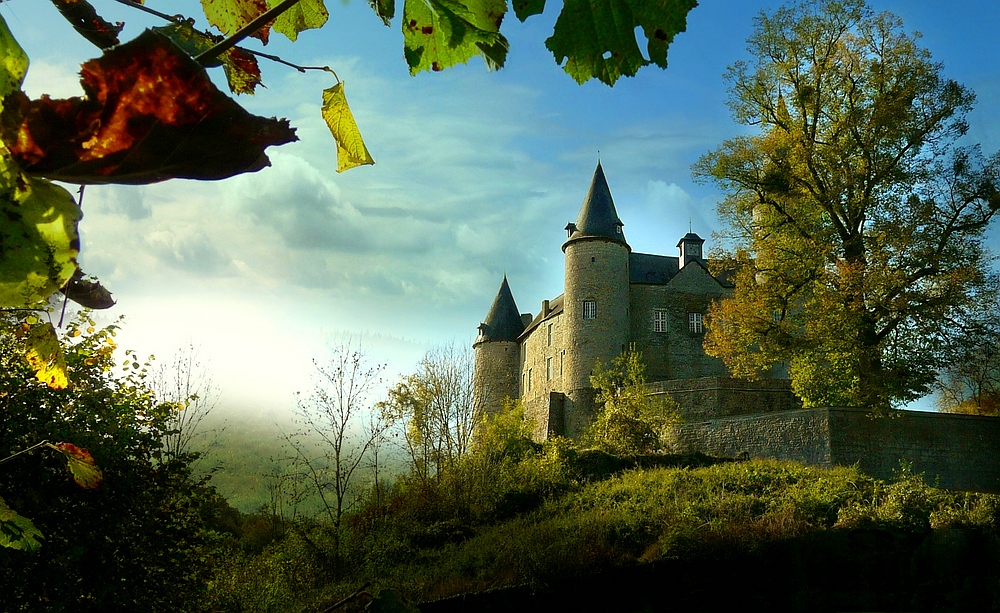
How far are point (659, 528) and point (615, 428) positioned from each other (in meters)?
8.13

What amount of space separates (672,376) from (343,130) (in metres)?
31.6

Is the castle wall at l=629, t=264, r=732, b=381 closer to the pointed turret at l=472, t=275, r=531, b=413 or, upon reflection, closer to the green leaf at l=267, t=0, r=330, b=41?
the pointed turret at l=472, t=275, r=531, b=413

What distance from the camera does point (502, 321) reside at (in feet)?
129

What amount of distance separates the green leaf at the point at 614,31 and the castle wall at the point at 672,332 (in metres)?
31.0

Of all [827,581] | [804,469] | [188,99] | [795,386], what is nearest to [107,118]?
[188,99]

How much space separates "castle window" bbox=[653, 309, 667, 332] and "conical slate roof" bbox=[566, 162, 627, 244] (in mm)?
3462

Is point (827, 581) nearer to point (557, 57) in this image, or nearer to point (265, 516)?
point (265, 516)

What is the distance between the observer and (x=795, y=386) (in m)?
19.7

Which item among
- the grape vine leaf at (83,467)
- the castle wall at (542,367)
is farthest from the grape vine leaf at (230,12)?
the castle wall at (542,367)

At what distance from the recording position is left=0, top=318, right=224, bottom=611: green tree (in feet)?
20.4

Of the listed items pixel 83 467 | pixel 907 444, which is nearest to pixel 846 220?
pixel 907 444

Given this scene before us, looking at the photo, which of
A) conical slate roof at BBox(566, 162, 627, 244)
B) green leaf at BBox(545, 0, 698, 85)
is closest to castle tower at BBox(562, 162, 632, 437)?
conical slate roof at BBox(566, 162, 627, 244)

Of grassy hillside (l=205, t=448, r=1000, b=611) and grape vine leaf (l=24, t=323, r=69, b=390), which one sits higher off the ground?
grape vine leaf (l=24, t=323, r=69, b=390)

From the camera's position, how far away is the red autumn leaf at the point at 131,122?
39 centimetres
